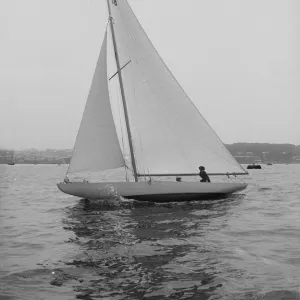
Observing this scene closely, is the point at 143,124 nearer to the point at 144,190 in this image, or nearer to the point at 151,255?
the point at 144,190

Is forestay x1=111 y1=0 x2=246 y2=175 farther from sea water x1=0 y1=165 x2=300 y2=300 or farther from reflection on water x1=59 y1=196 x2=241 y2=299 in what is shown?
sea water x1=0 y1=165 x2=300 y2=300

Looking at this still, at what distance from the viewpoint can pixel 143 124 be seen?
65.3 ft

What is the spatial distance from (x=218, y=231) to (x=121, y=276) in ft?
18.2

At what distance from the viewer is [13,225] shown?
14.1 metres

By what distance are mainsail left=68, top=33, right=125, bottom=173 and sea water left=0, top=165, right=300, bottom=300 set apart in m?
3.32

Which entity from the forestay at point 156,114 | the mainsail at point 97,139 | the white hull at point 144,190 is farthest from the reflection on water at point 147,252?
the forestay at point 156,114

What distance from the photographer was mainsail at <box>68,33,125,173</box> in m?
18.9

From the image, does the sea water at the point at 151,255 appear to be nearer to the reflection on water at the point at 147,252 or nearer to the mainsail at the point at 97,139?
the reflection on water at the point at 147,252

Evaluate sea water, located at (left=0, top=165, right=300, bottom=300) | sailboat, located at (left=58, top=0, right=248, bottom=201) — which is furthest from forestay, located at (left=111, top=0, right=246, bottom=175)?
sea water, located at (left=0, top=165, right=300, bottom=300)

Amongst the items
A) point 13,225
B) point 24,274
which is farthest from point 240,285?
point 13,225

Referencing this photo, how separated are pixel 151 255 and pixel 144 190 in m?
9.07

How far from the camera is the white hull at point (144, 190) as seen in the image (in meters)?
18.0

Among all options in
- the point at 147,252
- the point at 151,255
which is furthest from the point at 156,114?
the point at 151,255

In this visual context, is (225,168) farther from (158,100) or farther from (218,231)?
(218,231)
